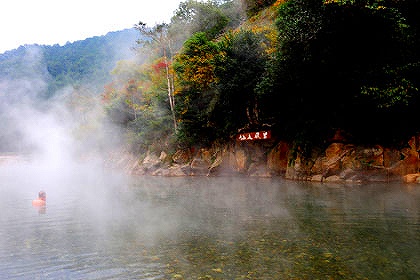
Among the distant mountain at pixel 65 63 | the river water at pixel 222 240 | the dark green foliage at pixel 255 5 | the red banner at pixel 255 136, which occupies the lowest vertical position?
the river water at pixel 222 240

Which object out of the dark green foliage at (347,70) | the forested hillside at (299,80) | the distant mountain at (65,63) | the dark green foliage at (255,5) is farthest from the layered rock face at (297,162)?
the distant mountain at (65,63)

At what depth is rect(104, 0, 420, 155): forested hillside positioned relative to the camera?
48.3 feet

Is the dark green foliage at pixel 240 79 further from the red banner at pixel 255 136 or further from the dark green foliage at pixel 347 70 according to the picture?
the dark green foliage at pixel 347 70

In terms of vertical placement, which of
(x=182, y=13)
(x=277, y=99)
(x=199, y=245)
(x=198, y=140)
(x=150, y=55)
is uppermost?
(x=182, y=13)

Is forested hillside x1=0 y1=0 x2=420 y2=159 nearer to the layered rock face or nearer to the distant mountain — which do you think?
the layered rock face

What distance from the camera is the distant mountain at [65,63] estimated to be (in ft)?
315

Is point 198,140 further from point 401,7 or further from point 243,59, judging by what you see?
point 401,7

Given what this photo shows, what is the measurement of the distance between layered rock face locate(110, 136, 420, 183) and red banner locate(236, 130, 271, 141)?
1.00m

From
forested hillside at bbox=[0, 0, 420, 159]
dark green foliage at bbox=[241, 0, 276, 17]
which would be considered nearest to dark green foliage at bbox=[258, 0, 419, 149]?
forested hillside at bbox=[0, 0, 420, 159]

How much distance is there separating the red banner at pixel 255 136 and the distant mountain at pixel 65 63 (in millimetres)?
72941

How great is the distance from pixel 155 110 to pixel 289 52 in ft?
58.0

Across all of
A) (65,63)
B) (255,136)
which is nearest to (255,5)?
(255,136)

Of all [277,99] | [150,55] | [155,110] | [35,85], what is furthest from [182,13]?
[35,85]

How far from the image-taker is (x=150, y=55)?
160 ft
